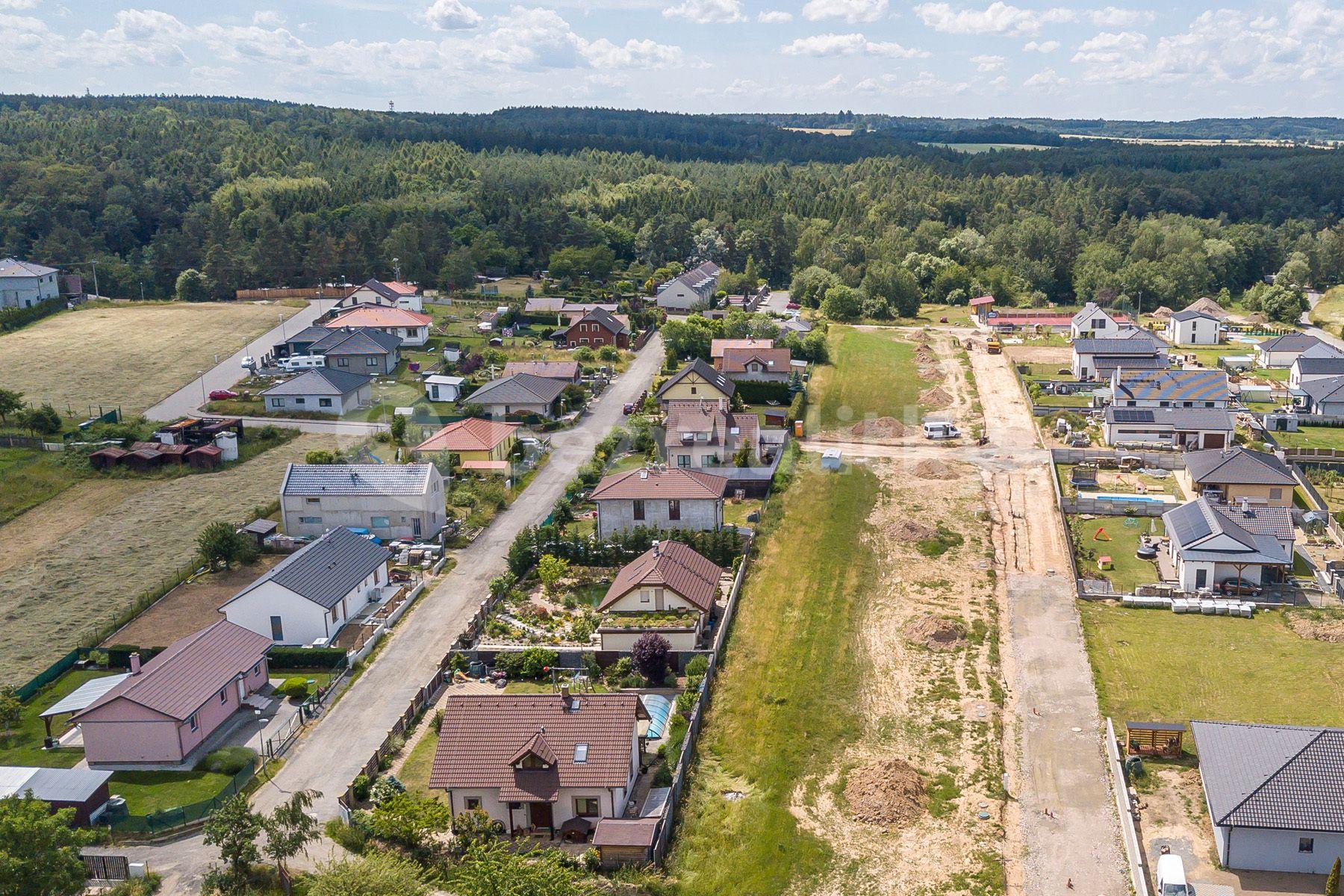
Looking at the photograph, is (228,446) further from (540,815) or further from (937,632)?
(937,632)

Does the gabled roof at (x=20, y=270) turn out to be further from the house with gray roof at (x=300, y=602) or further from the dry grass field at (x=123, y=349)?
the house with gray roof at (x=300, y=602)

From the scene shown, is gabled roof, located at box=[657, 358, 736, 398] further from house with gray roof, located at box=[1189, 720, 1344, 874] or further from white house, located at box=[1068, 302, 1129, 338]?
house with gray roof, located at box=[1189, 720, 1344, 874]

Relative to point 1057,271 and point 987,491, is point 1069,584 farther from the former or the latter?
point 1057,271

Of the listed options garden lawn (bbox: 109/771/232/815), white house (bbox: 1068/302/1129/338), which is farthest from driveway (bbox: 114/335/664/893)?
white house (bbox: 1068/302/1129/338)

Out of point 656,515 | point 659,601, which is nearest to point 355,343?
point 656,515

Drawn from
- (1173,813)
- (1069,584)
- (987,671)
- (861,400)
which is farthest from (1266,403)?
(1173,813)
